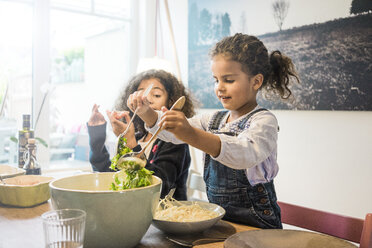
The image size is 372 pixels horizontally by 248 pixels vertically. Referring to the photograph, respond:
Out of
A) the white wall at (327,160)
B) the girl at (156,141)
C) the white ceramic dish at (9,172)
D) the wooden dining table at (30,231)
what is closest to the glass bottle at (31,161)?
the white ceramic dish at (9,172)

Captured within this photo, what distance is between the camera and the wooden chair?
96 cm

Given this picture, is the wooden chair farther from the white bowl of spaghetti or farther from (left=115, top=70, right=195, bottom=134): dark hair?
(left=115, top=70, right=195, bottom=134): dark hair

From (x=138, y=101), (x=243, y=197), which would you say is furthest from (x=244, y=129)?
(x=138, y=101)

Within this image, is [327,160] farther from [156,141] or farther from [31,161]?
[31,161]

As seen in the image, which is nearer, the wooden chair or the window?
the wooden chair

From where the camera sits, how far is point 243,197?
1127 millimetres

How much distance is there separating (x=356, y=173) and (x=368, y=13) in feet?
2.94

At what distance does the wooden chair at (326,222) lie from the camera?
961mm

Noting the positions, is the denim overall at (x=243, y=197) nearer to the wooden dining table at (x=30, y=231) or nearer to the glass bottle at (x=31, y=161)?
the wooden dining table at (x=30, y=231)

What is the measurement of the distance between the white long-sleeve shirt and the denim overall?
0.03 m

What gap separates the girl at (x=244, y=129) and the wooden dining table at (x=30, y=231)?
20 cm

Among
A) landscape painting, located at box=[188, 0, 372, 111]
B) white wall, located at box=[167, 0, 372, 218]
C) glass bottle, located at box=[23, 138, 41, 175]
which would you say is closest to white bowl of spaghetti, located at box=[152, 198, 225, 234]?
glass bottle, located at box=[23, 138, 41, 175]

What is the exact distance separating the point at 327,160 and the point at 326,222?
1.29m

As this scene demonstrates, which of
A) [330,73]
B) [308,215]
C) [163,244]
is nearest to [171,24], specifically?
[330,73]
